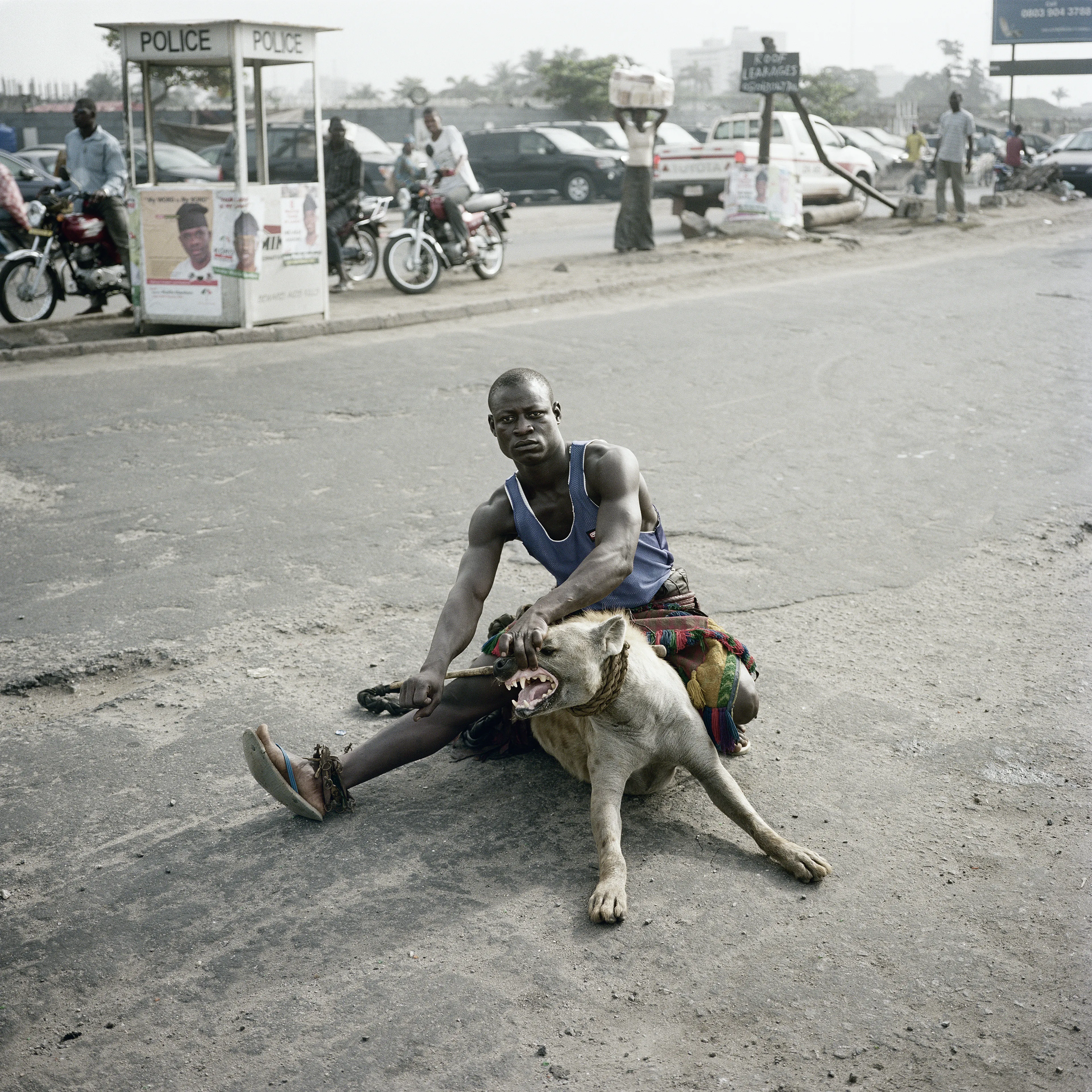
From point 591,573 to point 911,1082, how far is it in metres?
1.38

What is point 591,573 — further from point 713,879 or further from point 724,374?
point 724,374

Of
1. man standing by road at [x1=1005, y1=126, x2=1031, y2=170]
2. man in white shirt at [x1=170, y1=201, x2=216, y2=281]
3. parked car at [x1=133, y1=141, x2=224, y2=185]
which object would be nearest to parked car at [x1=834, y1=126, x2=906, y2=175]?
man standing by road at [x1=1005, y1=126, x2=1031, y2=170]

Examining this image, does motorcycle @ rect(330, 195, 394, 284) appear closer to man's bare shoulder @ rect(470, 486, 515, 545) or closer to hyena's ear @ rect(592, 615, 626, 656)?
man's bare shoulder @ rect(470, 486, 515, 545)

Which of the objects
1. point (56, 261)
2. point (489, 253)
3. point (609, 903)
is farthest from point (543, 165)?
point (609, 903)

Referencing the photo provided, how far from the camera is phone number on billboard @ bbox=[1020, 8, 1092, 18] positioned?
2222 centimetres

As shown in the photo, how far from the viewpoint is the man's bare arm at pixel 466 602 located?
3.08m

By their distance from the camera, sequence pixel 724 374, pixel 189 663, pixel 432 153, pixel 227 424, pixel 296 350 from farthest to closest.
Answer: pixel 432 153 → pixel 296 350 → pixel 724 374 → pixel 227 424 → pixel 189 663

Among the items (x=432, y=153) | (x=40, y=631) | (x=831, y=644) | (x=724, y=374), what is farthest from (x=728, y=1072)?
(x=432, y=153)

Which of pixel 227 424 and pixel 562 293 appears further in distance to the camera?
pixel 562 293

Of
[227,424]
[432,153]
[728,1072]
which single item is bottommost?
[728,1072]

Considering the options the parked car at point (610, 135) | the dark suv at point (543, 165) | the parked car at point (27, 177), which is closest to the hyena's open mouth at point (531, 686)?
the parked car at point (27, 177)

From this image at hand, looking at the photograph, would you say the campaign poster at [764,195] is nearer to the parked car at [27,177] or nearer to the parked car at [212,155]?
the parked car at [212,155]

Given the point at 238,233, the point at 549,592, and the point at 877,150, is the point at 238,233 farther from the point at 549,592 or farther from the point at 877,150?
the point at 877,150

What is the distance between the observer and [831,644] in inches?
176
